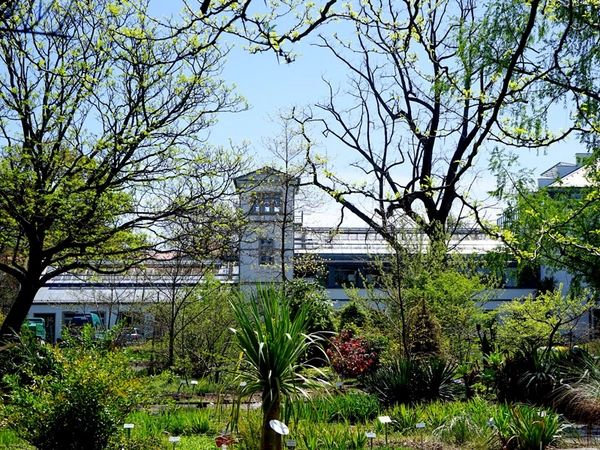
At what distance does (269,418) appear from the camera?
6234mm

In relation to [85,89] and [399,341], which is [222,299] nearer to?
[399,341]

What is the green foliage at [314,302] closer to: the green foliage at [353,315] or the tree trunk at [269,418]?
the green foliage at [353,315]

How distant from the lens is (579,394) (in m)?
9.77

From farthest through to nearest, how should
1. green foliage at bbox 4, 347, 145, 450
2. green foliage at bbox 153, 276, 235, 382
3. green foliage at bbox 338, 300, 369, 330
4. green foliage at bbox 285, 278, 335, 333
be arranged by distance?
1. green foliage at bbox 338, 300, 369, 330
2. green foliage at bbox 285, 278, 335, 333
3. green foliage at bbox 153, 276, 235, 382
4. green foliage at bbox 4, 347, 145, 450

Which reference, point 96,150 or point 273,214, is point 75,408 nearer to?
point 96,150

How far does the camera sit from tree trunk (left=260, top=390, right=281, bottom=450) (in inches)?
243

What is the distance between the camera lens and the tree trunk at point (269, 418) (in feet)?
20.3

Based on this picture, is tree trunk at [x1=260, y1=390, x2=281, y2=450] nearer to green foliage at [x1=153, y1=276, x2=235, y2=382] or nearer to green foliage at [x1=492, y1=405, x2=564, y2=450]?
A: green foliage at [x1=492, y1=405, x2=564, y2=450]

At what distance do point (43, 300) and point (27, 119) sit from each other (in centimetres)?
2528

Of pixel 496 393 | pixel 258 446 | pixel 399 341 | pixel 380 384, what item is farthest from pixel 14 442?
pixel 399 341

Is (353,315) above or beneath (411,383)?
above

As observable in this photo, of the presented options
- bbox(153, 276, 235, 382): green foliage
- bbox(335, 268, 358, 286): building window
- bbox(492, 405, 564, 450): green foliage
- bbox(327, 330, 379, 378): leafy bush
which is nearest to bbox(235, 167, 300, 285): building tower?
bbox(153, 276, 235, 382): green foliage

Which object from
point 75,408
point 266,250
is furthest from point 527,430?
point 266,250

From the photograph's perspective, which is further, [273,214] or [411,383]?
[273,214]
